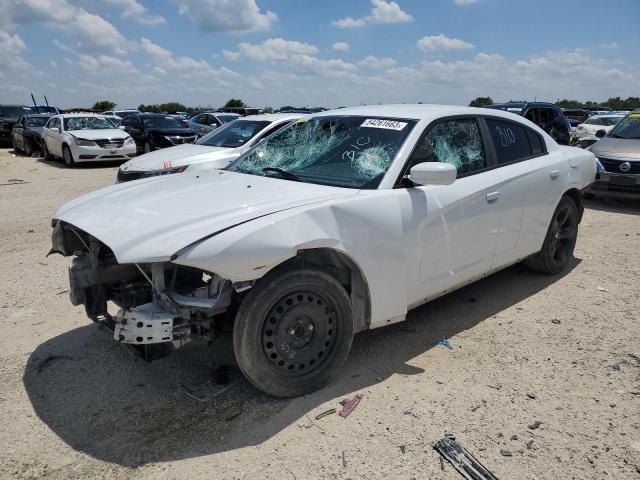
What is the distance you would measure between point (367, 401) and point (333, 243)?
98 cm

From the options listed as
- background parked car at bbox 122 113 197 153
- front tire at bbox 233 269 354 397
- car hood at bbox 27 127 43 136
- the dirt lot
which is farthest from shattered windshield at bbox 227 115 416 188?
car hood at bbox 27 127 43 136

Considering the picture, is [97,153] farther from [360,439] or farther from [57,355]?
[360,439]

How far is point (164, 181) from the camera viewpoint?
3.83m

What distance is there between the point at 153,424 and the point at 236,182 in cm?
163

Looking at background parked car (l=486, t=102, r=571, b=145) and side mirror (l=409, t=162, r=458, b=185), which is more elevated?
background parked car (l=486, t=102, r=571, b=145)

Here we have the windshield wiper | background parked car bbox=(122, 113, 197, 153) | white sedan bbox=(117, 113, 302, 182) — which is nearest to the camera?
the windshield wiper

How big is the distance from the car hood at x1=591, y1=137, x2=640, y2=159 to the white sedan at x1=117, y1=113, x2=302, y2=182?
218 inches

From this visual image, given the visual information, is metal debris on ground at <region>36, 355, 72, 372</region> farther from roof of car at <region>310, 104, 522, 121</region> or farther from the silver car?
the silver car

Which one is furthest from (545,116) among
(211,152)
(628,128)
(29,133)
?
(29,133)

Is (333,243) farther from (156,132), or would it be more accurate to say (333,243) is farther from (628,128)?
(156,132)

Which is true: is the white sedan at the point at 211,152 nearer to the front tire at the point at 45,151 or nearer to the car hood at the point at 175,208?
the car hood at the point at 175,208

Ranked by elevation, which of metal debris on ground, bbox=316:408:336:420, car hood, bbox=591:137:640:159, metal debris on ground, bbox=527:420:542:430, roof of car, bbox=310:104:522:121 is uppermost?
roof of car, bbox=310:104:522:121

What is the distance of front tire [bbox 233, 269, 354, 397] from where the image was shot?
2.82 metres

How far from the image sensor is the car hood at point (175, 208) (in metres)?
2.65
